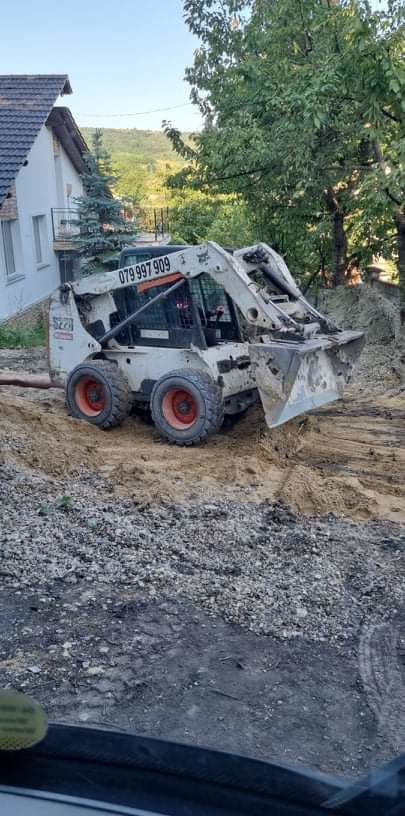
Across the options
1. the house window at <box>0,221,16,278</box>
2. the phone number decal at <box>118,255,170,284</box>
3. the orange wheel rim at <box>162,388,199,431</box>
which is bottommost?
the orange wheel rim at <box>162,388,199,431</box>

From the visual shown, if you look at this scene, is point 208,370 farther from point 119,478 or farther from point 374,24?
point 374,24

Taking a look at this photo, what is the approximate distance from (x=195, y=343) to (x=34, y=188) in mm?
12453

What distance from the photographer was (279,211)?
14906 millimetres

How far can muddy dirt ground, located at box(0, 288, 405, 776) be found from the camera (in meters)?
3.81

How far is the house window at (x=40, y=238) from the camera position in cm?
1959

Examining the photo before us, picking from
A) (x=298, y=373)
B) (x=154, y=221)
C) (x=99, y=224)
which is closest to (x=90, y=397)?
(x=298, y=373)

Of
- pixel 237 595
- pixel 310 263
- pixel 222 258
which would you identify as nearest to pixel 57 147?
pixel 310 263

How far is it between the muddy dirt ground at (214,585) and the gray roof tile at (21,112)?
902cm

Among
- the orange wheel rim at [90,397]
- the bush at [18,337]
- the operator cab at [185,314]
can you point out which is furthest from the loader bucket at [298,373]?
the bush at [18,337]

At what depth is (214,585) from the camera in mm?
5121

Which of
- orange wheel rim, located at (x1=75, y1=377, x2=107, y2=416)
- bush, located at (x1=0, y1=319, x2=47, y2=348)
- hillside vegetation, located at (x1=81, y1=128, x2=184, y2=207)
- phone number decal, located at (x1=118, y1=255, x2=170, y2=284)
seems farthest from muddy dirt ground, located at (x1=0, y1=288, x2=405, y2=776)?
hillside vegetation, located at (x1=81, y1=128, x2=184, y2=207)

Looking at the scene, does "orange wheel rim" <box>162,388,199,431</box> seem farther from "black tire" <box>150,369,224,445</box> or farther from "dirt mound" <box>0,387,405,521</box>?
"dirt mound" <box>0,387,405,521</box>

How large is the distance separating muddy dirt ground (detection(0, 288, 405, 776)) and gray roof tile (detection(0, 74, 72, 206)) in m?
9.02

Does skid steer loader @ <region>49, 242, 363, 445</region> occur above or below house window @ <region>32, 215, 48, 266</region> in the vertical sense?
below
